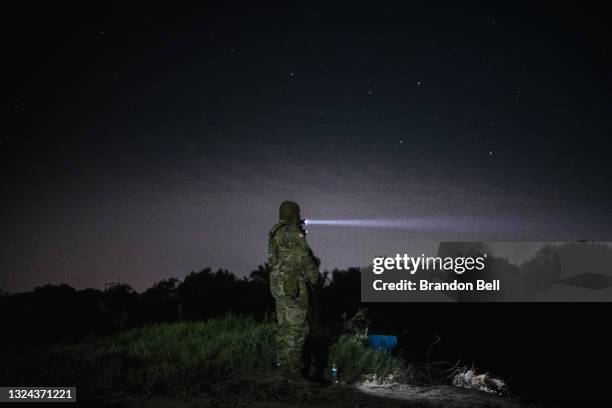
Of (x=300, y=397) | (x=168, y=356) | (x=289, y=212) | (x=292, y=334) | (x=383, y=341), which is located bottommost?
(x=300, y=397)

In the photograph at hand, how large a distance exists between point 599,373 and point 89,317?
25.9m

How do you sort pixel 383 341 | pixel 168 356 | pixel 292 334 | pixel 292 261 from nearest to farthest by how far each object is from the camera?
pixel 292 334
pixel 292 261
pixel 168 356
pixel 383 341

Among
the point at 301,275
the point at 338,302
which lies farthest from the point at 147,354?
the point at 338,302

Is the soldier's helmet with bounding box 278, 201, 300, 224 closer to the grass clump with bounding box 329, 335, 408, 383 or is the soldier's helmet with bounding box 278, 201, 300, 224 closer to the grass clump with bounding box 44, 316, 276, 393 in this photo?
the grass clump with bounding box 44, 316, 276, 393

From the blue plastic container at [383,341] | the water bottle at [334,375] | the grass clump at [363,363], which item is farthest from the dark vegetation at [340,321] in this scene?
the blue plastic container at [383,341]

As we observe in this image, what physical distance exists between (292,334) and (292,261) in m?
1.10

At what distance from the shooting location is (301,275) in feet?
25.7

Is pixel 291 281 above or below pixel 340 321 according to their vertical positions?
above

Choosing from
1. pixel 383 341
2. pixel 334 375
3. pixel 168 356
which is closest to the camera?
pixel 334 375

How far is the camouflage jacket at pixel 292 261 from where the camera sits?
778cm

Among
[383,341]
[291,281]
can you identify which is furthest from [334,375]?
[383,341]

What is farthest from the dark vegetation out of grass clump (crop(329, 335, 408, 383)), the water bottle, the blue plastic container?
the blue plastic container

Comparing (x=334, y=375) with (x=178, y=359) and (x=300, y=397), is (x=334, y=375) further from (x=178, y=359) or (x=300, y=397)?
(x=178, y=359)

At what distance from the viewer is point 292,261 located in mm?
7859
